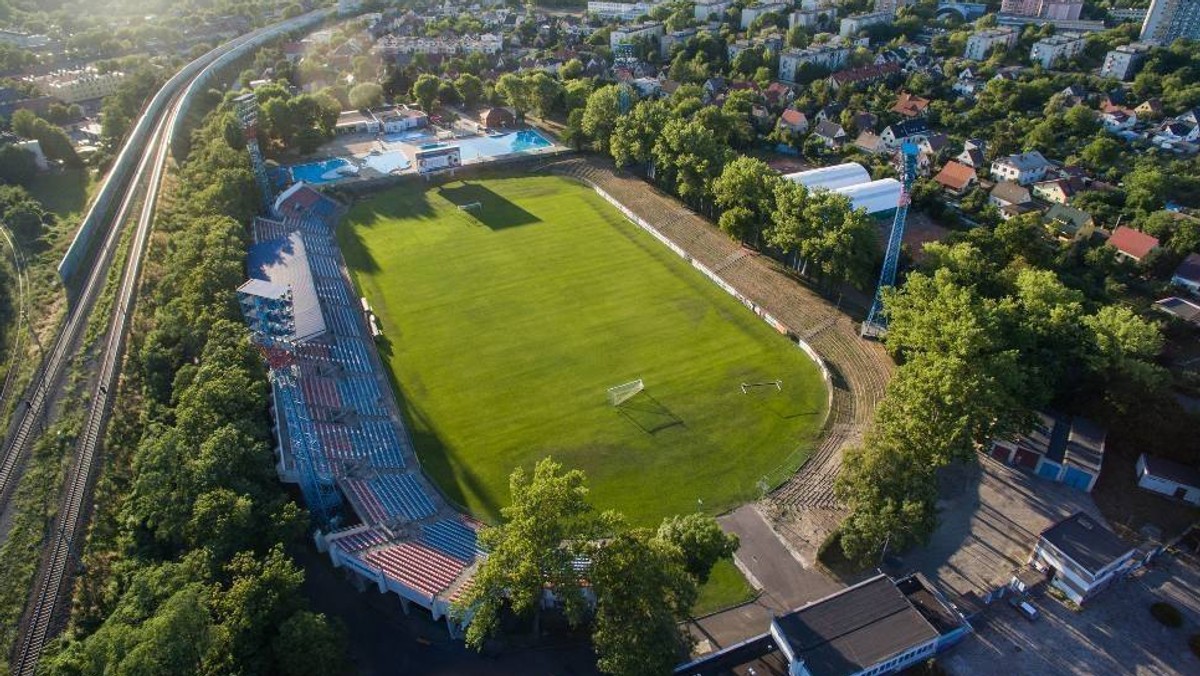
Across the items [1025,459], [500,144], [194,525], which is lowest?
[1025,459]

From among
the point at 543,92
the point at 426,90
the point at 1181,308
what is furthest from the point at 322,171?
the point at 1181,308

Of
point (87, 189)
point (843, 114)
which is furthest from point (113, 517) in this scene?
point (843, 114)

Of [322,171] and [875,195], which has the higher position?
[875,195]

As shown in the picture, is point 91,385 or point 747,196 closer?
point 91,385

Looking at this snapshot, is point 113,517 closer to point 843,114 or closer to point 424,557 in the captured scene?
point 424,557

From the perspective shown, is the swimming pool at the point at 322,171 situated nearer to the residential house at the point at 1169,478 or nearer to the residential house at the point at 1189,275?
the residential house at the point at 1169,478

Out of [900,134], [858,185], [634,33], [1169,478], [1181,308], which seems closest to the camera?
[1169,478]

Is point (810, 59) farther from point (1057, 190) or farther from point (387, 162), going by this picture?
point (387, 162)

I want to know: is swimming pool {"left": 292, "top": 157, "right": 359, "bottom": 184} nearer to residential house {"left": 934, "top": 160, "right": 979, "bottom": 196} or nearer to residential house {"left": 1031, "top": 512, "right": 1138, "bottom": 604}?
residential house {"left": 934, "top": 160, "right": 979, "bottom": 196}
